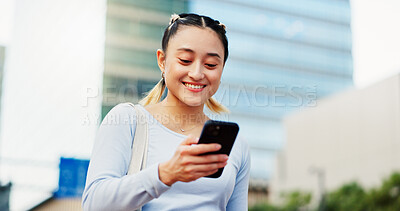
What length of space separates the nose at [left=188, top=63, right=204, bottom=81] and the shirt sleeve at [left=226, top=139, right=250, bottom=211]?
0.33m

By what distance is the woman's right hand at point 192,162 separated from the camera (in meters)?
1.10

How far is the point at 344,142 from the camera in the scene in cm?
2945

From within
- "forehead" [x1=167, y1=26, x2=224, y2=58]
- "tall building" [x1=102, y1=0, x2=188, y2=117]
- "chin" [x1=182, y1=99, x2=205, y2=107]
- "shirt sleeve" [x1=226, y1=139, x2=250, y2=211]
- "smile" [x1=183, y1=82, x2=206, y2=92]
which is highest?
"tall building" [x1=102, y1=0, x2=188, y2=117]

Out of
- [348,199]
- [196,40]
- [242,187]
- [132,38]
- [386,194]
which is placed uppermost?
[132,38]

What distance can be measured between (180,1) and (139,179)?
34421mm

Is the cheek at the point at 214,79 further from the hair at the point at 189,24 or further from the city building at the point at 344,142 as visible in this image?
the city building at the point at 344,142

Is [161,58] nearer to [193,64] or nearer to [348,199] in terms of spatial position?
[193,64]

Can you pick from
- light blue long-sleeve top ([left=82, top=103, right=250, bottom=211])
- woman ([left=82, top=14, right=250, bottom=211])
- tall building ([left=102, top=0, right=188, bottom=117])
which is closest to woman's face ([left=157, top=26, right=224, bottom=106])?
woman ([left=82, top=14, right=250, bottom=211])

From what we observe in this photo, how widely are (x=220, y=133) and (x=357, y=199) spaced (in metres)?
22.8

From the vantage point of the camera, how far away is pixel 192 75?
145cm

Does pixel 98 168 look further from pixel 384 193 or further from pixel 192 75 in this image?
pixel 384 193

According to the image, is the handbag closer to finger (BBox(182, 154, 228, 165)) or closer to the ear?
the ear

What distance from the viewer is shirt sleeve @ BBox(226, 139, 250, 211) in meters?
1.60

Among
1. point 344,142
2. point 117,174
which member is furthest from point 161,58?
point 344,142
